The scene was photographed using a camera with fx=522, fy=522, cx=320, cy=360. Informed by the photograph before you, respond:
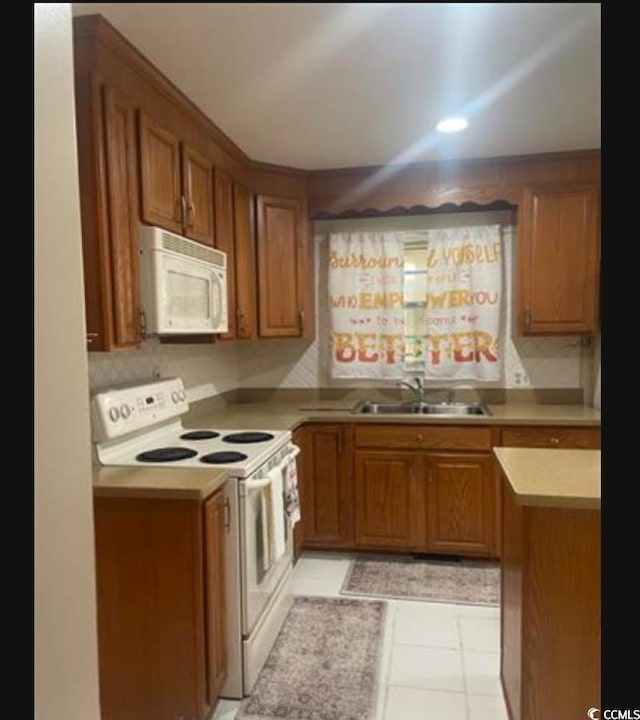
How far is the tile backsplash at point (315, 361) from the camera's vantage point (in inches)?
115

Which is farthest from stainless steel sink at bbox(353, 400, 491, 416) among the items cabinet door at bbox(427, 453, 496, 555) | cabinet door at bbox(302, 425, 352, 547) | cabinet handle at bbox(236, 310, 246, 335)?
cabinet handle at bbox(236, 310, 246, 335)

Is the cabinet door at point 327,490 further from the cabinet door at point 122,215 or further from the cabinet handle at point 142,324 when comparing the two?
the cabinet door at point 122,215

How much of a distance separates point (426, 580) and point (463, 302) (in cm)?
169

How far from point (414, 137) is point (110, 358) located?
5.99ft

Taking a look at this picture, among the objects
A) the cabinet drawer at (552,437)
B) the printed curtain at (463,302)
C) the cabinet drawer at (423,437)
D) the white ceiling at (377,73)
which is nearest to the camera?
the white ceiling at (377,73)

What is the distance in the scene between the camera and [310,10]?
62cm

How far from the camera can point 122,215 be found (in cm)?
181

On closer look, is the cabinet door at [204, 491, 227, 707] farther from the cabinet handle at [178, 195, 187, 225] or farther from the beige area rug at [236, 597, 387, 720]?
the cabinet handle at [178, 195, 187, 225]

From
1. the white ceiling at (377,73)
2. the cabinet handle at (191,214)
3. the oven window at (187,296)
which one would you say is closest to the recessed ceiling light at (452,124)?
the white ceiling at (377,73)

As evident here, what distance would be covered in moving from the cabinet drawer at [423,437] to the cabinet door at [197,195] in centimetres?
140

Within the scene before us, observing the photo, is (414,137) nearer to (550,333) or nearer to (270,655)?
(550,333)

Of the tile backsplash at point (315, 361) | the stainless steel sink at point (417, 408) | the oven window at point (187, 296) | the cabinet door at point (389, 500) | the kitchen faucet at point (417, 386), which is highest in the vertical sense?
the oven window at point (187, 296)

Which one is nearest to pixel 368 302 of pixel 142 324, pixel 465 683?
pixel 142 324
